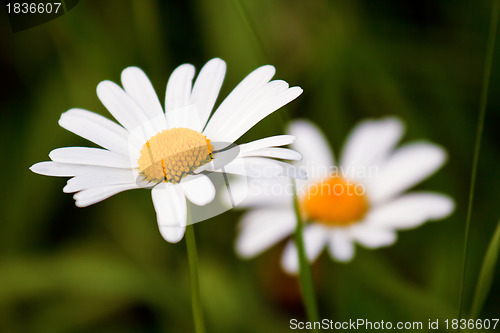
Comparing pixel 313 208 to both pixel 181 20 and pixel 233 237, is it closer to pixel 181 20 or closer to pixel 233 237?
pixel 233 237

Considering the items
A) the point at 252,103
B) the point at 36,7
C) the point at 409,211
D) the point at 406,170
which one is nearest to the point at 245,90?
the point at 252,103

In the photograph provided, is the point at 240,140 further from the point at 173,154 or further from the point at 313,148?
the point at 173,154

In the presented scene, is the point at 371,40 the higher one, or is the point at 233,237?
the point at 371,40

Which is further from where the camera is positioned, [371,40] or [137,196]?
[371,40]

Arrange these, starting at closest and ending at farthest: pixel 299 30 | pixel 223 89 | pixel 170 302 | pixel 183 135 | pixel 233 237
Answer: pixel 183 135, pixel 170 302, pixel 233 237, pixel 223 89, pixel 299 30

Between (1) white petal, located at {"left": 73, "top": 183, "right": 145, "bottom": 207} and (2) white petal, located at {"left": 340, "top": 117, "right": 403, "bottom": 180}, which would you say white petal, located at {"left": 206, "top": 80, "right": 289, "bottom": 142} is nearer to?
(1) white petal, located at {"left": 73, "top": 183, "right": 145, "bottom": 207}

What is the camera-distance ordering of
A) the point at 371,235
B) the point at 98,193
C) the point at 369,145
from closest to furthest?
the point at 98,193 → the point at 371,235 → the point at 369,145

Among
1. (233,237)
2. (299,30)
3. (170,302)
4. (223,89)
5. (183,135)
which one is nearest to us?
(183,135)

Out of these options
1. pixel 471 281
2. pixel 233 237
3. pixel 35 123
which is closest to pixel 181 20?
pixel 35 123
